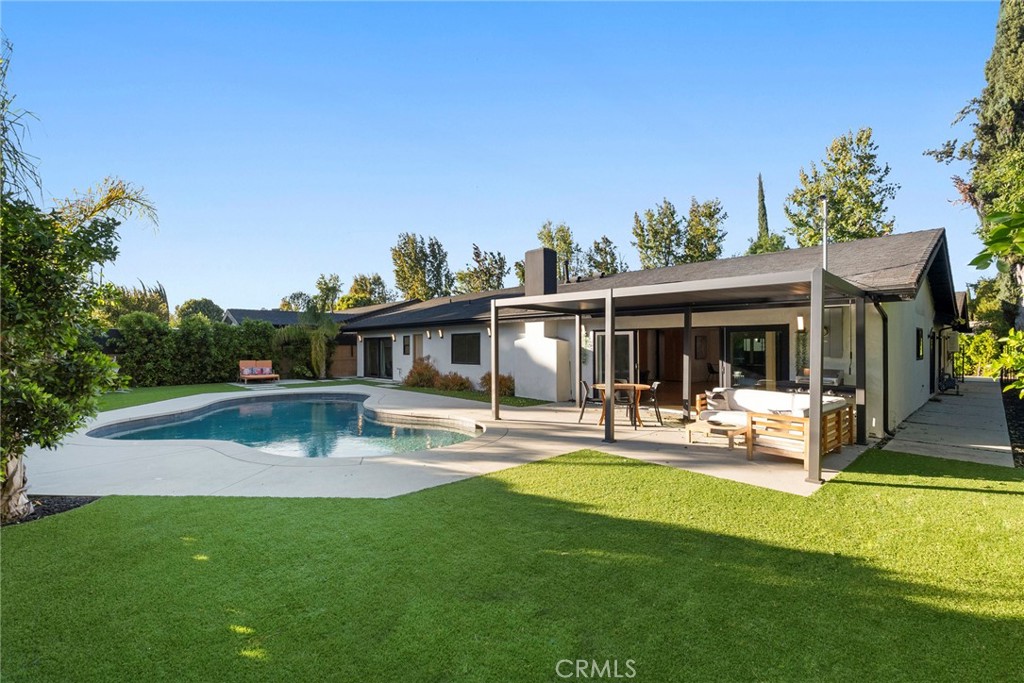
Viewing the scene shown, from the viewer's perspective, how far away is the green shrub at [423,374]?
19.6 metres

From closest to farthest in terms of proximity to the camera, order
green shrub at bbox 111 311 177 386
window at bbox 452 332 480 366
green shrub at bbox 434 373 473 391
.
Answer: window at bbox 452 332 480 366
green shrub at bbox 434 373 473 391
green shrub at bbox 111 311 177 386

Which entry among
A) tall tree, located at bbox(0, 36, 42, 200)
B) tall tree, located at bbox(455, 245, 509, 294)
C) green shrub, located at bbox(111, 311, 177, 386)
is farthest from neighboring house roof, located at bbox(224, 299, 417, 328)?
tall tree, located at bbox(0, 36, 42, 200)

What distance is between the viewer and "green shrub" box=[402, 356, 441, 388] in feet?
64.3

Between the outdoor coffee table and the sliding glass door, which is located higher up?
the sliding glass door

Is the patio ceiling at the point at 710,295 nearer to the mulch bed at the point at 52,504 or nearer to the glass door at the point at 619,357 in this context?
the glass door at the point at 619,357

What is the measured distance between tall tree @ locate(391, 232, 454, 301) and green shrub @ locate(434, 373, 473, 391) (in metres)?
29.7

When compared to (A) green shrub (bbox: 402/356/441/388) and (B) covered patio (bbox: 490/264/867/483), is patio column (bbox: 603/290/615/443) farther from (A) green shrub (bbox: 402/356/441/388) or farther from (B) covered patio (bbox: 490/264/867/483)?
(A) green shrub (bbox: 402/356/441/388)

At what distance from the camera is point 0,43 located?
4.38 metres

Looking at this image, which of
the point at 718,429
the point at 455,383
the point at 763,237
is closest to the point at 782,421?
the point at 718,429

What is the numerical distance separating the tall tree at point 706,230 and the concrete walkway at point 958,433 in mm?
23932

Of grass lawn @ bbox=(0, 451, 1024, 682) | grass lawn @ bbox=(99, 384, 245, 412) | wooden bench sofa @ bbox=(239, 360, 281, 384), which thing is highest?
wooden bench sofa @ bbox=(239, 360, 281, 384)

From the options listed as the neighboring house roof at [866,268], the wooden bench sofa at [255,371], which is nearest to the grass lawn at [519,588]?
the neighboring house roof at [866,268]

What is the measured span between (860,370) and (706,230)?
3049cm

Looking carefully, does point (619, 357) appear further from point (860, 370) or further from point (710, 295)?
point (860, 370)
